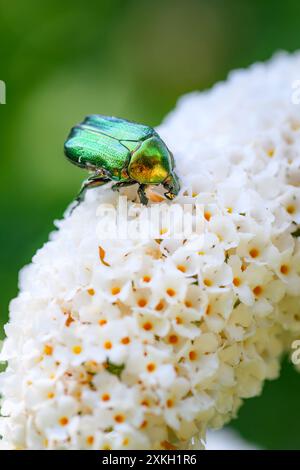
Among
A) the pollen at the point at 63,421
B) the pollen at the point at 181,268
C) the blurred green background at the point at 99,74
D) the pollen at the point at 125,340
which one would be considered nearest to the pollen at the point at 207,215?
the pollen at the point at 181,268

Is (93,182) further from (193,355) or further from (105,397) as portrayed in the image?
(105,397)

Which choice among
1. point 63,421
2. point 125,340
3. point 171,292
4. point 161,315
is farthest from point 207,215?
point 63,421

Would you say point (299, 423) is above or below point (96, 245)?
below

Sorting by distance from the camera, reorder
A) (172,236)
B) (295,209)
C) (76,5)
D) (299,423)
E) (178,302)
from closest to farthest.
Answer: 1. (178,302)
2. (172,236)
3. (295,209)
4. (299,423)
5. (76,5)
